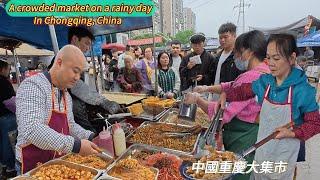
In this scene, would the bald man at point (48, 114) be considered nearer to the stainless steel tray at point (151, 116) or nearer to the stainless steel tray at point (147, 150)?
the stainless steel tray at point (147, 150)

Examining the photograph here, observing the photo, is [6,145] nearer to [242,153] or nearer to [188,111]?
[188,111]

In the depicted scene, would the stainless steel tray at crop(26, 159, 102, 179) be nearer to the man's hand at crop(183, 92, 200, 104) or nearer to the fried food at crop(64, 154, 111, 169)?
the fried food at crop(64, 154, 111, 169)

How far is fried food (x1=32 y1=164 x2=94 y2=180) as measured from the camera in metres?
1.76

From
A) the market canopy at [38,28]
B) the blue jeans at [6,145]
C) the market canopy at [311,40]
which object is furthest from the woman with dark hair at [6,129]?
the market canopy at [311,40]

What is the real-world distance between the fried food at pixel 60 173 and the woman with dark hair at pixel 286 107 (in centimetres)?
126

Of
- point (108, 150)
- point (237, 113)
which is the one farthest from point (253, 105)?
point (108, 150)

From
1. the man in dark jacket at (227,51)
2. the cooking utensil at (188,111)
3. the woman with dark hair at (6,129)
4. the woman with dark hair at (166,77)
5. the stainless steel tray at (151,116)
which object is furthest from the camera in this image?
the woman with dark hair at (166,77)

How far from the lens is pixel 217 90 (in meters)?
2.80

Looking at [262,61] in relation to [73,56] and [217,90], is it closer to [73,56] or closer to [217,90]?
[217,90]

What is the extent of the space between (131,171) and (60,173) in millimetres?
439

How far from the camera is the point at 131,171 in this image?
73.4 inches

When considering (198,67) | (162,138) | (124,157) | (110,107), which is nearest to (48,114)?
(124,157)

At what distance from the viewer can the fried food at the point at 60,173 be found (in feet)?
5.78

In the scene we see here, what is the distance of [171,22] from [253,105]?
9428cm
